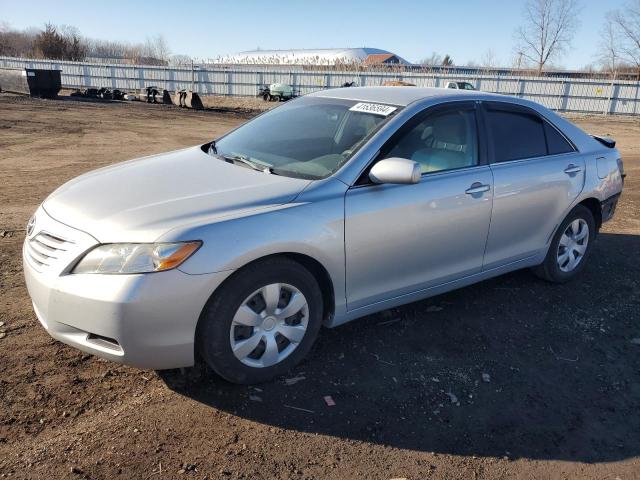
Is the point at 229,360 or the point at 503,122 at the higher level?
the point at 503,122

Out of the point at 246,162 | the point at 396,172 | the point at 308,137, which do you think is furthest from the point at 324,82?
the point at 396,172

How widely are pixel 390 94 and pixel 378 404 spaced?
2.31 meters

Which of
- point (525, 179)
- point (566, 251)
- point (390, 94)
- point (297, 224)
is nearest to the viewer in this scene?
point (297, 224)

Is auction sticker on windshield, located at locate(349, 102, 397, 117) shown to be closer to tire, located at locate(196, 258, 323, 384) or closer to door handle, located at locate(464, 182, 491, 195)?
door handle, located at locate(464, 182, 491, 195)

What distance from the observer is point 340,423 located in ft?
9.62

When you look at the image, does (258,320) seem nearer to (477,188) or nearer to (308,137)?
(308,137)

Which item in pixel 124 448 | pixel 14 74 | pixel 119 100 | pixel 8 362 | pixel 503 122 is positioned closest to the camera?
pixel 124 448

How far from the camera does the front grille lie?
9.34 feet

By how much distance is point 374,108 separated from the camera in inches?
152

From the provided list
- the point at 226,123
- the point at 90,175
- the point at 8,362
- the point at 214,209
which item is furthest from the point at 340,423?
the point at 226,123

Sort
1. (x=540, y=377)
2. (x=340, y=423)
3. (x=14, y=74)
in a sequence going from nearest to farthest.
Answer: (x=340, y=423) < (x=540, y=377) < (x=14, y=74)

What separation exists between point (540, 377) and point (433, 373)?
0.71 metres

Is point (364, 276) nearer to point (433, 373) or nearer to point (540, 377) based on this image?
point (433, 373)

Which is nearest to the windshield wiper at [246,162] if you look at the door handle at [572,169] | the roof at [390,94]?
the roof at [390,94]
